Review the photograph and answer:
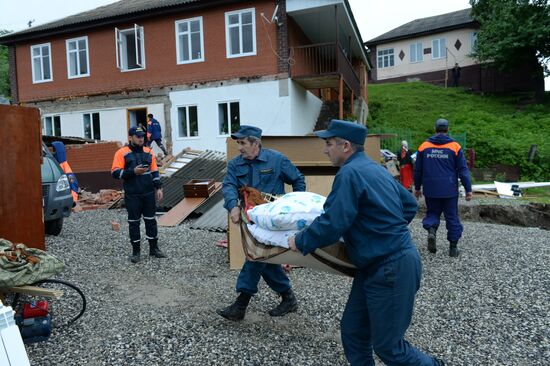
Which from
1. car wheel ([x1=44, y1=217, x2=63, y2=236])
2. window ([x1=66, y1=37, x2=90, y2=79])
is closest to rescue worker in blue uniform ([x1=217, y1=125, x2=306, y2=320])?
car wheel ([x1=44, y1=217, x2=63, y2=236])

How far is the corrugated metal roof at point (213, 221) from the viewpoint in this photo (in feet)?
28.1

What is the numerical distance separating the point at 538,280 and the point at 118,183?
12193 mm

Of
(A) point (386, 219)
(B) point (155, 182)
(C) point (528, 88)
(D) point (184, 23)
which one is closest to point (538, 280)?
(A) point (386, 219)

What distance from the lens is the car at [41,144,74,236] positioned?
7.23 metres

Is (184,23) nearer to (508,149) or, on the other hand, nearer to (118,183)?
(118,183)

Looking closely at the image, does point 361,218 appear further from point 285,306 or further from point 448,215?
point 448,215

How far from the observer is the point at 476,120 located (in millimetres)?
22312

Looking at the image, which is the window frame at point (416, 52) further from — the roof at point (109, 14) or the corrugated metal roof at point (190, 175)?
the corrugated metal roof at point (190, 175)

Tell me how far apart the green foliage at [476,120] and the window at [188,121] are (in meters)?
8.85

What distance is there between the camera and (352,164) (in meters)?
2.54

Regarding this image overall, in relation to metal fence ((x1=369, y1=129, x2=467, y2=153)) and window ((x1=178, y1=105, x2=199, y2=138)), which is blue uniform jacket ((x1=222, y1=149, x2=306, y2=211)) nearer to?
window ((x1=178, y1=105, x2=199, y2=138))

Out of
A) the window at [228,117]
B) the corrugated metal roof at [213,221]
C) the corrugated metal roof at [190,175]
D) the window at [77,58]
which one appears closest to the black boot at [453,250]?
the corrugated metal roof at [213,221]

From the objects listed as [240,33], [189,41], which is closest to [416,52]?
[240,33]

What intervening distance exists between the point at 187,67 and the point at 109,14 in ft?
14.9
